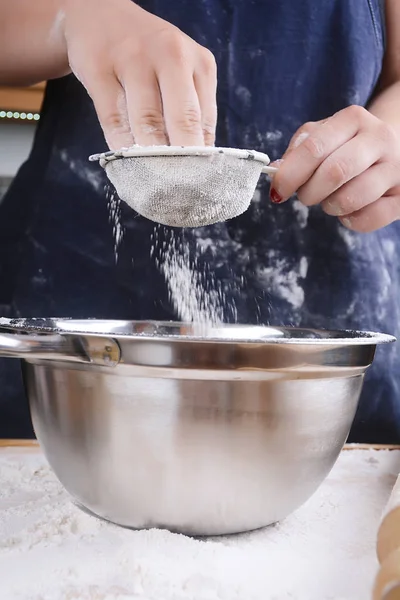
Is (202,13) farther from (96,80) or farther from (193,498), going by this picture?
(193,498)

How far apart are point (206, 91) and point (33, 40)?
0.84 feet

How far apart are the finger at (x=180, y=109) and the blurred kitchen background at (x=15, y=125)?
41.5 inches

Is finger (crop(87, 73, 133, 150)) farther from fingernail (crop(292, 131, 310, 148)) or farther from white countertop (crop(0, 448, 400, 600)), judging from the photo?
white countertop (crop(0, 448, 400, 600))

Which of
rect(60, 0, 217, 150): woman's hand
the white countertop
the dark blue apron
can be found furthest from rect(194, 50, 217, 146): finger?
the white countertop

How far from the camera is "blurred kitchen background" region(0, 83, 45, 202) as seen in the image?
1.58 meters

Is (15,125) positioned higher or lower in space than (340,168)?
higher

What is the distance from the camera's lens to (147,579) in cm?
44

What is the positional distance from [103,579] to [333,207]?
0.46 m

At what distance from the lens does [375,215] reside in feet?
2.48

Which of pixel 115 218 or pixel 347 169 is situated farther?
pixel 115 218

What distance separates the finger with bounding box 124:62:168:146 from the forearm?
0.17m

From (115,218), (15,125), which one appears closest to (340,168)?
(115,218)

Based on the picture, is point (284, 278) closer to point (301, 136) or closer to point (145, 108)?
point (301, 136)

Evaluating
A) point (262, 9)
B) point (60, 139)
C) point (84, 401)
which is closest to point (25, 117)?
point (60, 139)
